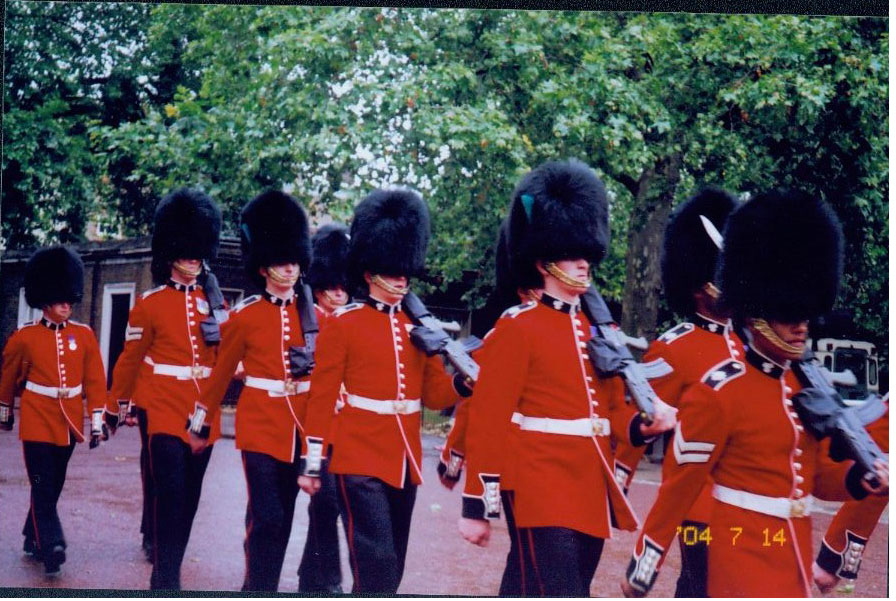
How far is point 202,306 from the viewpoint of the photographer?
5.44 metres

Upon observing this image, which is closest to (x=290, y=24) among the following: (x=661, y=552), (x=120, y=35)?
(x=120, y=35)

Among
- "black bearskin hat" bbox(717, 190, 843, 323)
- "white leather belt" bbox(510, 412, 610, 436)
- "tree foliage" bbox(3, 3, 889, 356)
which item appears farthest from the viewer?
"tree foliage" bbox(3, 3, 889, 356)

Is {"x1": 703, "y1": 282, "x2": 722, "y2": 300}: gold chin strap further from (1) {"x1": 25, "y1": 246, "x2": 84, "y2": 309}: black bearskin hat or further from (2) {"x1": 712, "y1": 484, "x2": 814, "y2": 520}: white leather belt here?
(1) {"x1": 25, "y1": 246, "x2": 84, "y2": 309}: black bearskin hat

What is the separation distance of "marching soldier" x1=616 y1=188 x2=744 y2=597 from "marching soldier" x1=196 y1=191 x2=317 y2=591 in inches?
55.2

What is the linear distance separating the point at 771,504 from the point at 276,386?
2295mm

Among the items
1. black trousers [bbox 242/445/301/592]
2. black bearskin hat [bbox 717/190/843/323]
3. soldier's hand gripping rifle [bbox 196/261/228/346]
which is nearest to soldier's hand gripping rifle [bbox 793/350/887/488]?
black bearskin hat [bbox 717/190/843/323]

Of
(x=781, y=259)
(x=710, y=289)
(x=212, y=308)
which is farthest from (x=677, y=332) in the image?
(x=212, y=308)

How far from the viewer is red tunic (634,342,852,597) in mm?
3490

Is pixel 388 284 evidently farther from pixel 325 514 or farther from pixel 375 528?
pixel 325 514

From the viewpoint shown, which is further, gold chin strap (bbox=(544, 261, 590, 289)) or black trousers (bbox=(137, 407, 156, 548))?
black trousers (bbox=(137, 407, 156, 548))

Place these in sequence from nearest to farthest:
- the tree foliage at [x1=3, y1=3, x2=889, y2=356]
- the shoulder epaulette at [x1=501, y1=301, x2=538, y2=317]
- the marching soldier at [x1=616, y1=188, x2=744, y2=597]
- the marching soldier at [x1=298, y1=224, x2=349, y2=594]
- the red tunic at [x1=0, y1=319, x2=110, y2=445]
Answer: the shoulder epaulette at [x1=501, y1=301, x2=538, y2=317] → the marching soldier at [x1=616, y1=188, x2=744, y2=597] → the marching soldier at [x1=298, y1=224, x2=349, y2=594] → the tree foliage at [x1=3, y1=3, x2=889, y2=356] → the red tunic at [x1=0, y1=319, x2=110, y2=445]

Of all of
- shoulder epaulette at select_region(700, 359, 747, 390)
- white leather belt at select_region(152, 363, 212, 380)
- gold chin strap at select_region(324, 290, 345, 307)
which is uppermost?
shoulder epaulette at select_region(700, 359, 747, 390)

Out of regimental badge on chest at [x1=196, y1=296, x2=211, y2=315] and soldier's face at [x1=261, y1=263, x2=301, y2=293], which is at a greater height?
soldier's face at [x1=261, y1=263, x2=301, y2=293]

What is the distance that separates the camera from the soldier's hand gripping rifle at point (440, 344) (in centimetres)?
452
